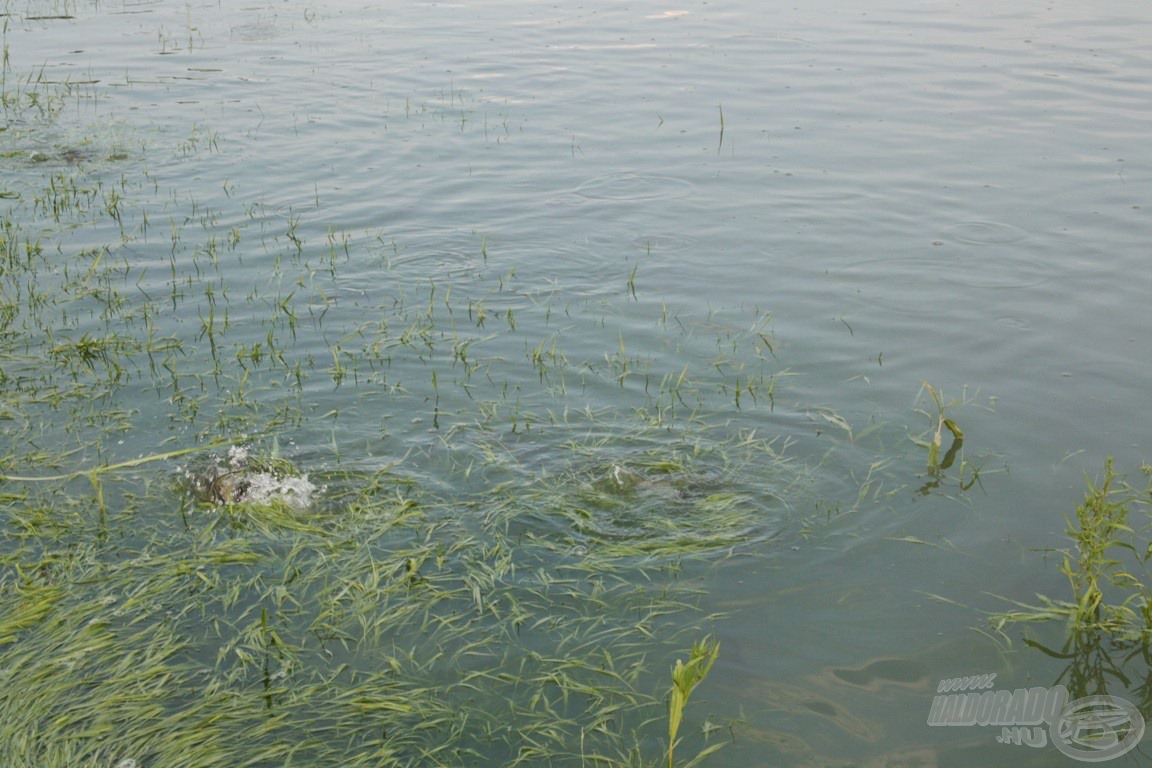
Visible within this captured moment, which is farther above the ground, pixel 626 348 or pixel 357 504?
pixel 626 348

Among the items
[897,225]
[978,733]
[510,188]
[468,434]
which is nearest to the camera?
[978,733]

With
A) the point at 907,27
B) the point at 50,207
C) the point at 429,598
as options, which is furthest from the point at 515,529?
the point at 907,27

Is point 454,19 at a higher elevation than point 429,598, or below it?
higher

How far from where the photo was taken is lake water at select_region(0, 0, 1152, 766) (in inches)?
192

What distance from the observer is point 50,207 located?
1052 centimetres

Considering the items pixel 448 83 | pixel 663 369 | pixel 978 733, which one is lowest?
pixel 978 733

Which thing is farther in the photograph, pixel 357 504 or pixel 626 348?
pixel 626 348

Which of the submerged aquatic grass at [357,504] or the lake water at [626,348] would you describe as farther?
the lake water at [626,348]

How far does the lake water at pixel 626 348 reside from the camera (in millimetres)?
4887

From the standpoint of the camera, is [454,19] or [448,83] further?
[454,19]

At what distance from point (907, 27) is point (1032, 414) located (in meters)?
13.5

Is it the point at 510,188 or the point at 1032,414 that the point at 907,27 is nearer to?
the point at 510,188

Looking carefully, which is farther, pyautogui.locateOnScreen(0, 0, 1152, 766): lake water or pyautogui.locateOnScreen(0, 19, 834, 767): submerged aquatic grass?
pyautogui.locateOnScreen(0, 0, 1152, 766): lake water

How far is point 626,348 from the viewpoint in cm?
786
